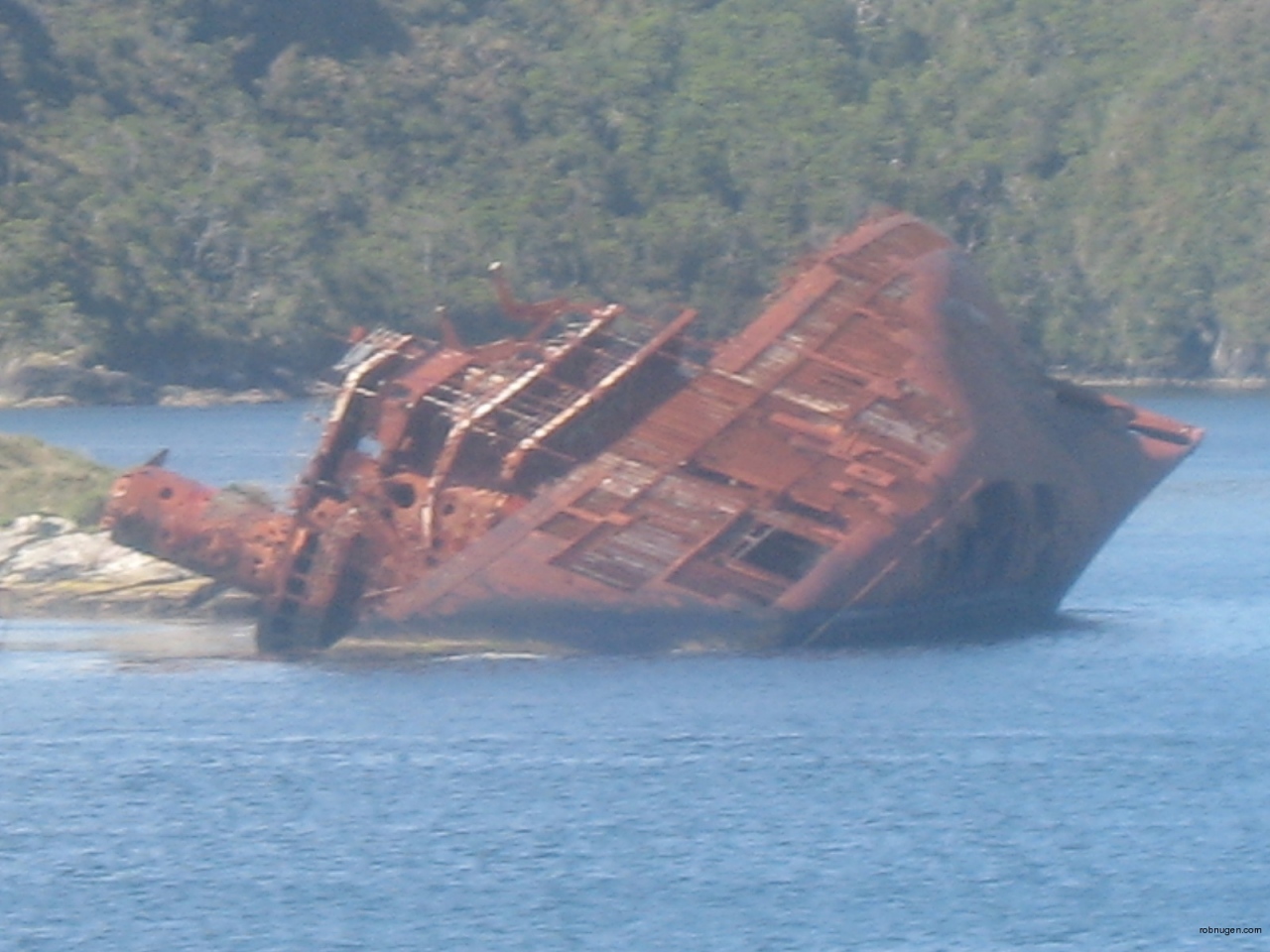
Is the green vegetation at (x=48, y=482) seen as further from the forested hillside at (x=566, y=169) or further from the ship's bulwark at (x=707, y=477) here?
the forested hillside at (x=566, y=169)

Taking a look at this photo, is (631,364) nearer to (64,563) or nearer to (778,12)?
(64,563)

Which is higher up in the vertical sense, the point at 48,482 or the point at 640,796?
the point at 48,482

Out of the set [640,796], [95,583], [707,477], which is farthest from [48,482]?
[640,796]

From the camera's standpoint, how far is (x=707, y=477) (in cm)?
3481

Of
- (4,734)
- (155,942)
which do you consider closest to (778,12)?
(4,734)

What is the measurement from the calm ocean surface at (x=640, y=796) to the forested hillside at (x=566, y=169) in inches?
2833

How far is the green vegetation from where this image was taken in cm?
4481

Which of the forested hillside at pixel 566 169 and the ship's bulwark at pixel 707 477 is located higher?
the forested hillside at pixel 566 169

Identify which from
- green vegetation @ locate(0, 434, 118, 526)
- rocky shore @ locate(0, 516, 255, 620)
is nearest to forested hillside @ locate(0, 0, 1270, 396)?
green vegetation @ locate(0, 434, 118, 526)

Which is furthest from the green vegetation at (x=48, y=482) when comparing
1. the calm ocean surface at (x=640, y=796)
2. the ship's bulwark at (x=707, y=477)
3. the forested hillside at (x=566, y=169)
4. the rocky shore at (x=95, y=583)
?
the forested hillside at (x=566, y=169)

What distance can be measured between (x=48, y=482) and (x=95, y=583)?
16.5 feet

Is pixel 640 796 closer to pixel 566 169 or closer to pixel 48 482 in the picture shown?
pixel 48 482

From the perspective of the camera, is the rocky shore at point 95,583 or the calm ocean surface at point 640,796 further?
the rocky shore at point 95,583

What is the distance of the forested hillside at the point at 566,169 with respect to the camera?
111562 mm
